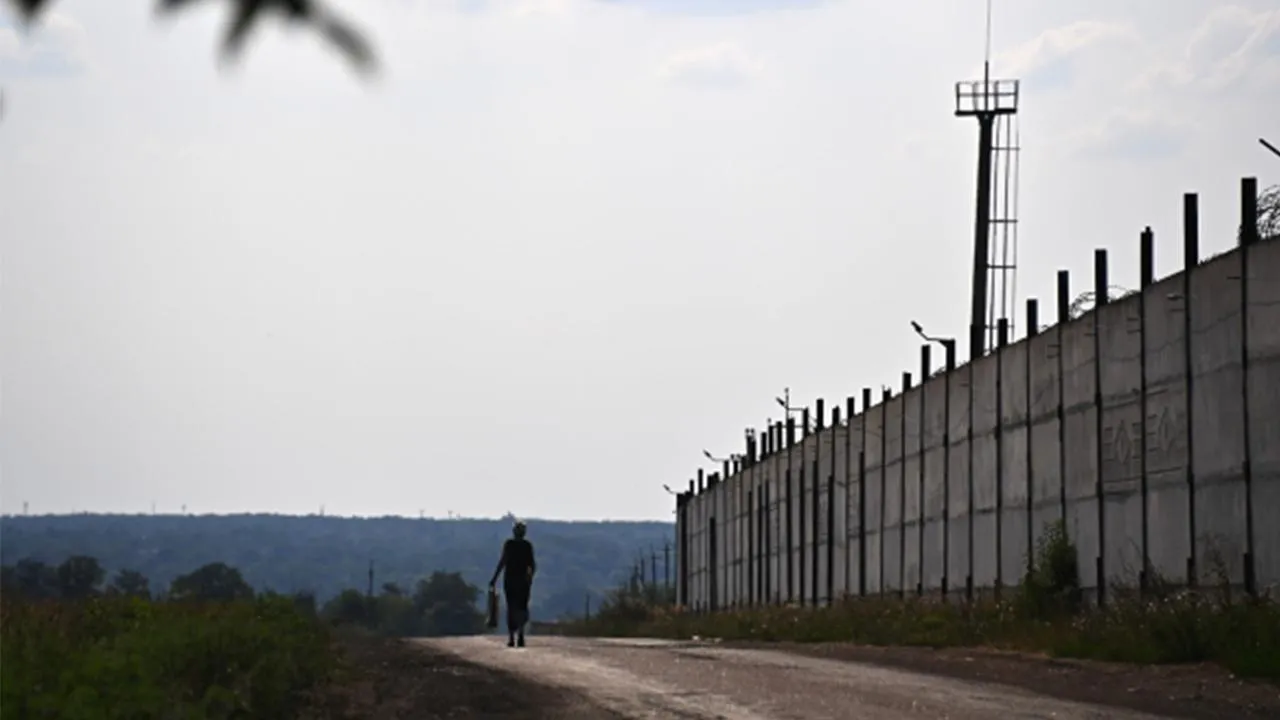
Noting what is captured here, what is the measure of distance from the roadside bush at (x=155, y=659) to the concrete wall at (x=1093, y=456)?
10.6 meters

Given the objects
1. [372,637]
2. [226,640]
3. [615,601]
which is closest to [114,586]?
[226,640]

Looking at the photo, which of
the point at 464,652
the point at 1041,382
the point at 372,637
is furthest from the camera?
the point at 1041,382

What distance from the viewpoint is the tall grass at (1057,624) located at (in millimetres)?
19828

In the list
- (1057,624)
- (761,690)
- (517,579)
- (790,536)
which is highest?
(790,536)

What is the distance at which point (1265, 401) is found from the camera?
23.9 meters

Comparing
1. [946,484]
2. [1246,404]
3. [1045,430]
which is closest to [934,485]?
[946,484]

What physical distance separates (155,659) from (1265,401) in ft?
47.8

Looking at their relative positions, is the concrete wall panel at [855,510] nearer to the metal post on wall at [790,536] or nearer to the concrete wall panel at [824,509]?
the concrete wall panel at [824,509]

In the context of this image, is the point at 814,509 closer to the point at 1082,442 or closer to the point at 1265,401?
the point at 1082,442

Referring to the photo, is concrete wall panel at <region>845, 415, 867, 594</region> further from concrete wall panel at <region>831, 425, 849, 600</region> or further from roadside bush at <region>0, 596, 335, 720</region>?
roadside bush at <region>0, 596, 335, 720</region>

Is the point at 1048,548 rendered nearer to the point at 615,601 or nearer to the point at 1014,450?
the point at 1014,450

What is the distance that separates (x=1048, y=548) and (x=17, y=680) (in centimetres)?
2353

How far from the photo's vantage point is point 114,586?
20703mm

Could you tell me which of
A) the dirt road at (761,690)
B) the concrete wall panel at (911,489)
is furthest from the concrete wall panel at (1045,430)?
the dirt road at (761,690)
